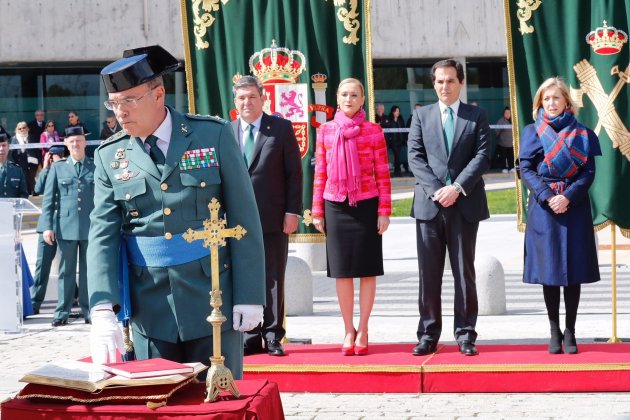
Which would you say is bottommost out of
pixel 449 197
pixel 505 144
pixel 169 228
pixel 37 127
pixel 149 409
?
pixel 149 409

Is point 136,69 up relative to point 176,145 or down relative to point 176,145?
up

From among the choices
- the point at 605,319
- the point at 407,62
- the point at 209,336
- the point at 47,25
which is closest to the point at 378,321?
the point at 605,319

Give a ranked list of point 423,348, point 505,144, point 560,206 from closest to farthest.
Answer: point 560,206
point 423,348
point 505,144

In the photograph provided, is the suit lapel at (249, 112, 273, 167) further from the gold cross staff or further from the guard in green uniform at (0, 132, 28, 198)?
the guard in green uniform at (0, 132, 28, 198)

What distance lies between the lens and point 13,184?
13.8 m

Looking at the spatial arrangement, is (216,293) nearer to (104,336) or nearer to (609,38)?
(104,336)

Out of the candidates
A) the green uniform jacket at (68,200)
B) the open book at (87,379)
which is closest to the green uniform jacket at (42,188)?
the green uniform jacket at (68,200)

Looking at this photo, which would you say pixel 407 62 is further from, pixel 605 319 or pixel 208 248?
pixel 208 248

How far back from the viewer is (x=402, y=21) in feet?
109

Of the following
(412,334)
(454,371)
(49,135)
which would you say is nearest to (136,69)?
(454,371)

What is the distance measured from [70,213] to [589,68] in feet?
18.7

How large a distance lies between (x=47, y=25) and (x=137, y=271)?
91.6 ft

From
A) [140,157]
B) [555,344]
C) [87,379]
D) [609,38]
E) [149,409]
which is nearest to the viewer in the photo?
[149,409]

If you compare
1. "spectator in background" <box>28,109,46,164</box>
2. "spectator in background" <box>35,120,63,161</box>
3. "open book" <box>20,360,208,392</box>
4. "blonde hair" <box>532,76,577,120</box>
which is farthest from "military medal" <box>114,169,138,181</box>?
"spectator in background" <box>28,109,46,164</box>
